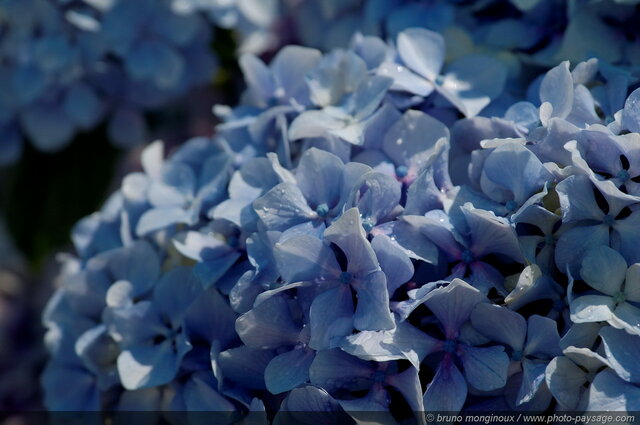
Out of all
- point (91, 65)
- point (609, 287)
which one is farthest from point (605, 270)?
point (91, 65)

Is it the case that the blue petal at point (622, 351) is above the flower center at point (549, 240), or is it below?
below

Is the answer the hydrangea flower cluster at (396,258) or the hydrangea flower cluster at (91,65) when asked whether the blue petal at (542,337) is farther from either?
the hydrangea flower cluster at (91,65)

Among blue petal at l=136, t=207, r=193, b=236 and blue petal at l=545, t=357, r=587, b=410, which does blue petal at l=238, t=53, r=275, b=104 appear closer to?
blue petal at l=136, t=207, r=193, b=236

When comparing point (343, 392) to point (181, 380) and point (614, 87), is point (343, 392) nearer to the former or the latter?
point (181, 380)

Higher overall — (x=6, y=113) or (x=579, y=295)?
(x=579, y=295)

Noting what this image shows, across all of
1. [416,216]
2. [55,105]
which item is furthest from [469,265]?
[55,105]

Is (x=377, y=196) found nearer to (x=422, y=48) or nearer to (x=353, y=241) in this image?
(x=353, y=241)

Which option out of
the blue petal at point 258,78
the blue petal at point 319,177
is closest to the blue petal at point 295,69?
the blue petal at point 258,78
